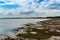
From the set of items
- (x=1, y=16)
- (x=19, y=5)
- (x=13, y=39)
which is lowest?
(x=13, y=39)

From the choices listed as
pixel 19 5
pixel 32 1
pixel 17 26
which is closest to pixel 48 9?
pixel 32 1

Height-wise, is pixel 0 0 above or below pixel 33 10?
above

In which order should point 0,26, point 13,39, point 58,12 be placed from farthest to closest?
point 0,26, point 58,12, point 13,39

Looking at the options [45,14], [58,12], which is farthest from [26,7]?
[58,12]

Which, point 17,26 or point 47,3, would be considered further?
point 17,26

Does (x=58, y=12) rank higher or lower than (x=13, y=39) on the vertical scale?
higher

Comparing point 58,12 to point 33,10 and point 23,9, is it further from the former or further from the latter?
point 23,9

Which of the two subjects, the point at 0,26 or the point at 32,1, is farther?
the point at 0,26

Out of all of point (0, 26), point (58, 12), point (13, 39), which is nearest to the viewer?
point (13, 39)

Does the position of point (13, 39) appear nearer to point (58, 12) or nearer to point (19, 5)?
point (19, 5)
